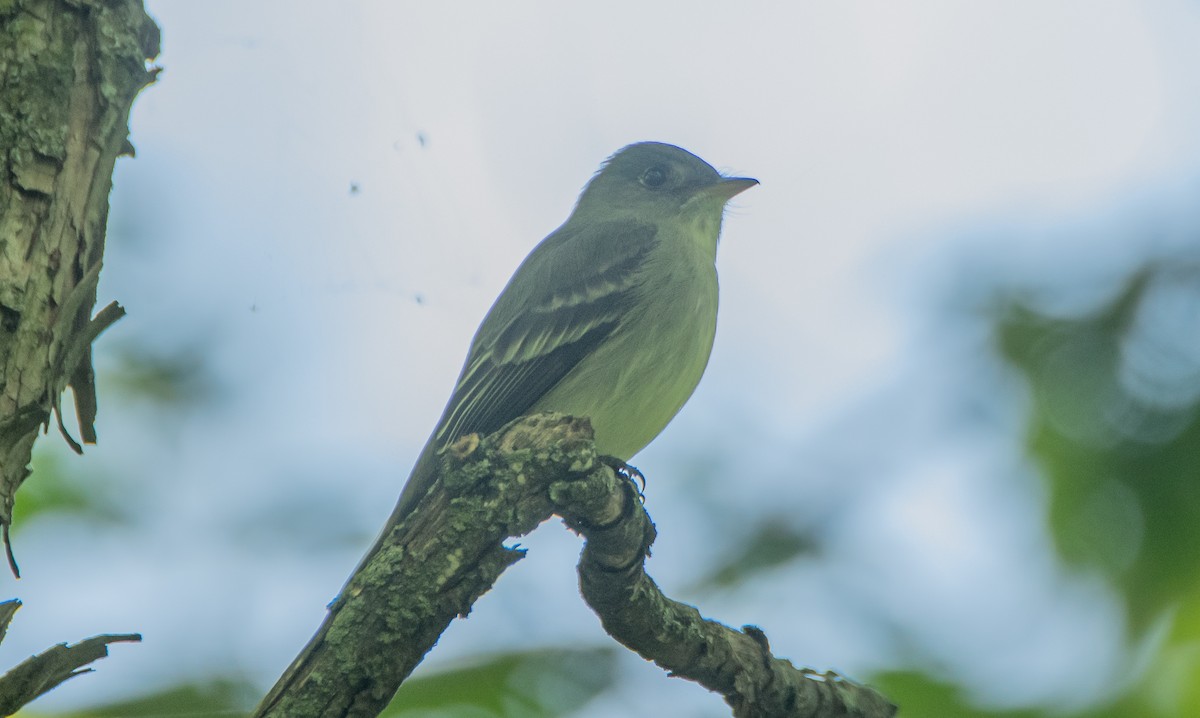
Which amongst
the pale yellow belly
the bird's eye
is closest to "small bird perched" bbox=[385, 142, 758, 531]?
the pale yellow belly

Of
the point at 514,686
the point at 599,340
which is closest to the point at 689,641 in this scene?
the point at 514,686

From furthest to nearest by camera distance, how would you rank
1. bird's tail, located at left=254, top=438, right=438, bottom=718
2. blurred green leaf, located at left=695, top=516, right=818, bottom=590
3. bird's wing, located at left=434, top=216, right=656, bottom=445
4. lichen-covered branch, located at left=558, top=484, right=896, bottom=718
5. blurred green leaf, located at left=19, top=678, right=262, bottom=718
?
blurred green leaf, located at left=695, top=516, right=818, bottom=590, bird's wing, located at left=434, top=216, right=656, bottom=445, blurred green leaf, located at left=19, top=678, right=262, bottom=718, lichen-covered branch, located at left=558, top=484, right=896, bottom=718, bird's tail, located at left=254, top=438, right=438, bottom=718

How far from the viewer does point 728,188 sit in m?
6.27

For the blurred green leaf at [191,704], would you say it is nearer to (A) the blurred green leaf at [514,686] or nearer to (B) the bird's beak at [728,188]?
(A) the blurred green leaf at [514,686]

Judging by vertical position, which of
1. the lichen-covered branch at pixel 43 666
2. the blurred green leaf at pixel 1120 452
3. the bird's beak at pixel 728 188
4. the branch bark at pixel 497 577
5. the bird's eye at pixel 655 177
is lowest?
the lichen-covered branch at pixel 43 666

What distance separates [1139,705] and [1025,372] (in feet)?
4.76

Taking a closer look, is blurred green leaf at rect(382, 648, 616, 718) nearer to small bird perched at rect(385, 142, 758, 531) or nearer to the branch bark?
small bird perched at rect(385, 142, 758, 531)

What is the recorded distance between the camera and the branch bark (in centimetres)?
287

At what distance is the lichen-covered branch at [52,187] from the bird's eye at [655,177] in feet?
13.1

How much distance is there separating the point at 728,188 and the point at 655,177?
62 cm

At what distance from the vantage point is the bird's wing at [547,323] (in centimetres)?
498

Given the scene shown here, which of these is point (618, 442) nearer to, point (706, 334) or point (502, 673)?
point (706, 334)

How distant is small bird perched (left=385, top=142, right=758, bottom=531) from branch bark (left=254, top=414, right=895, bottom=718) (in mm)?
1237

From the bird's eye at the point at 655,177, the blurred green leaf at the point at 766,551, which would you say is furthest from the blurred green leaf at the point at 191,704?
the bird's eye at the point at 655,177
